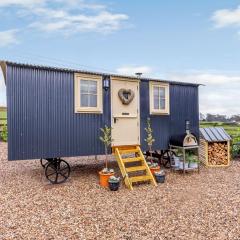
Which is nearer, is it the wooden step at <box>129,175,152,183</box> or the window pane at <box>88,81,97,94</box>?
the wooden step at <box>129,175,152,183</box>

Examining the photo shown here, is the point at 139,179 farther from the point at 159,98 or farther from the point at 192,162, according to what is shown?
the point at 159,98

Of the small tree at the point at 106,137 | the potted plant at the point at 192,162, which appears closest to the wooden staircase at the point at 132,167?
the small tree at the point at 106,137

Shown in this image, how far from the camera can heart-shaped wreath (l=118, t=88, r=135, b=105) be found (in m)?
10.1

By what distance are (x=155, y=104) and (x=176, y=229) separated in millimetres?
6107

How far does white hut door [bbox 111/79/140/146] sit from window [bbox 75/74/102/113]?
531 mm

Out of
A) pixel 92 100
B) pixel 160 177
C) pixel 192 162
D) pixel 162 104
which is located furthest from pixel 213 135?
pixel 92 100

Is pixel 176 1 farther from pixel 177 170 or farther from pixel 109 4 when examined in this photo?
pixel 177 170

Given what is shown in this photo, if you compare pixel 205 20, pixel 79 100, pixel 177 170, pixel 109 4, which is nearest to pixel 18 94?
pixel 79 100

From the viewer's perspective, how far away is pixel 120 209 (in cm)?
675

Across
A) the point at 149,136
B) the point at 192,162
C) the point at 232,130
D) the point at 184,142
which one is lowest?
the point at 192,162

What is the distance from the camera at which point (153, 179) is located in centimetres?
906

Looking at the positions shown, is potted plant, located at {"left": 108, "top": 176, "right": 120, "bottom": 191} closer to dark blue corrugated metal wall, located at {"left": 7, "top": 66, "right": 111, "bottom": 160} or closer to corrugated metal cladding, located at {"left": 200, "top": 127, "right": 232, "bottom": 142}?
dark blue corrugated metal wall, located at {"left": 7, "top": 66, "right": 111, "bottom": 160}

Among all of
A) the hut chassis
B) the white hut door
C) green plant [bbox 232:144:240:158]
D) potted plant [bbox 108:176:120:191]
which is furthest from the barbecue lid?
green plant [bbox 232:144:240:158]

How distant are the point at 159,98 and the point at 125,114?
1688 millimetres
